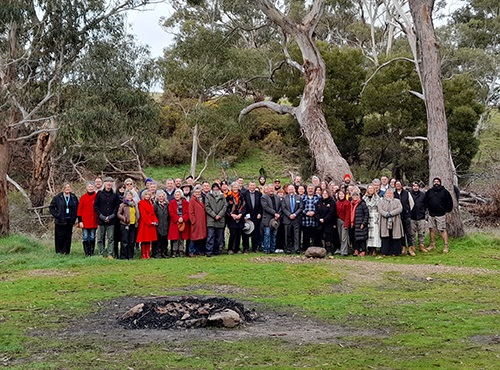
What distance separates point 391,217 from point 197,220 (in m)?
4.45

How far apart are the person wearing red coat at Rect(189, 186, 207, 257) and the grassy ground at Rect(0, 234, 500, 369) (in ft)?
2.47

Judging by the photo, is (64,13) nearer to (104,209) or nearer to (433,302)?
(104,209)

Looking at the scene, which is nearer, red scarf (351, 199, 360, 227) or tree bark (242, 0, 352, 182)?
red scarf (351, 199, 360, 227)

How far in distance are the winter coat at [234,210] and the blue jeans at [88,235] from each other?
3.11m

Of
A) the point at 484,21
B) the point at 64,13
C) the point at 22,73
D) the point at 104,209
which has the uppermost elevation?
the point at 484,21

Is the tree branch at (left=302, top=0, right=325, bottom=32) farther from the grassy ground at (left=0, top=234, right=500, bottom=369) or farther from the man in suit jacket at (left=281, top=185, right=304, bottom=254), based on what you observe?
the grassy ground at (left=0, top=234, right=500, bottom=369)

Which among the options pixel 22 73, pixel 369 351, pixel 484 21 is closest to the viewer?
pixel 369 351

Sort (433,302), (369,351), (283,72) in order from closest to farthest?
1. (369,351)
2. (433,302)
3. (283,72)

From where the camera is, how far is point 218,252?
15.1 meters

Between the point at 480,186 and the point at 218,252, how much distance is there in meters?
17.1

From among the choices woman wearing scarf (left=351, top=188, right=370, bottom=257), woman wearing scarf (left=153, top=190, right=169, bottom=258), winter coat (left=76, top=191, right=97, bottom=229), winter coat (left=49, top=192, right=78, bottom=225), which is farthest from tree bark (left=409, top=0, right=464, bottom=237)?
winter coat (left=49, top=192, right=78, bottom=225)

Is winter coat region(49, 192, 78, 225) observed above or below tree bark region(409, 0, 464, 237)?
below

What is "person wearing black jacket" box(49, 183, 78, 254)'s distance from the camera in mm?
14180

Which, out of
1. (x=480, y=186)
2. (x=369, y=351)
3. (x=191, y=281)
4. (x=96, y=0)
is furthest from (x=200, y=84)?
(x=369, y=351)
